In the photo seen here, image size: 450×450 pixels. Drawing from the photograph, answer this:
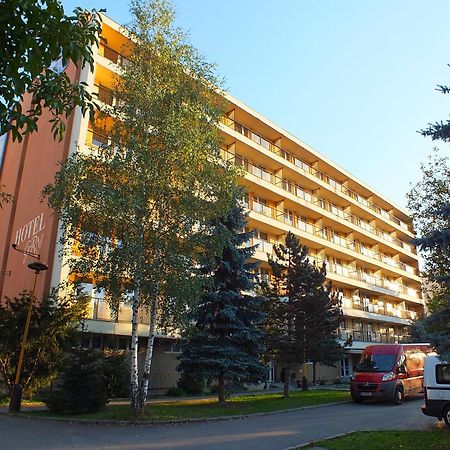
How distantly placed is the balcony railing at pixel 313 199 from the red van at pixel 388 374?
1051cm

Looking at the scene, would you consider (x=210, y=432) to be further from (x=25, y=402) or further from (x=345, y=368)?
(x=345, y=368)

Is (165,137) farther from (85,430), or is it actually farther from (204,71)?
(85,430)

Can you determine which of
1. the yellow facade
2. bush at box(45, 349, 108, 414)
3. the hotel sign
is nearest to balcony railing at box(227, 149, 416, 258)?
the yellow facade

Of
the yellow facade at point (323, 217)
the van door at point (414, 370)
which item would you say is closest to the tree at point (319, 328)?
the van door at point (414, 370)

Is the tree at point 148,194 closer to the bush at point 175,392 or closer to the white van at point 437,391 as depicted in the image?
the white van at point 437,391

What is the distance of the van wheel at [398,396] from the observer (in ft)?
62.0

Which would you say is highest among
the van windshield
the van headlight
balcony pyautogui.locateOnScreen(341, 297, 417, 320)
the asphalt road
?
balcony pyautogui.locateOnScreen(341, 297, 417, 320)

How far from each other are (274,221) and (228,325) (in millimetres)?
17562

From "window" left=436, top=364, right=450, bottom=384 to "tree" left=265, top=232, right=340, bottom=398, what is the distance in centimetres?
920

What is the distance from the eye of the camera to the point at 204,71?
17328 mm

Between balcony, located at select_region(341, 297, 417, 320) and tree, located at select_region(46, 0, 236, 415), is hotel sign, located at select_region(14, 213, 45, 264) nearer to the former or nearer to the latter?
tree, located at select_region(46, 0, 236, 415)

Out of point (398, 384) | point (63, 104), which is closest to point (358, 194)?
point (398, 384)

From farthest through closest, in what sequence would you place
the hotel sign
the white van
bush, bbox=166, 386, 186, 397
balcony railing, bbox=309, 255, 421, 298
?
balcony railing, bbox=309, 255, 421, 298 → the hotel sign → bush, bbox=166, 386, 186, 397 → the white van

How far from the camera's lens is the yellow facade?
33406 mm
